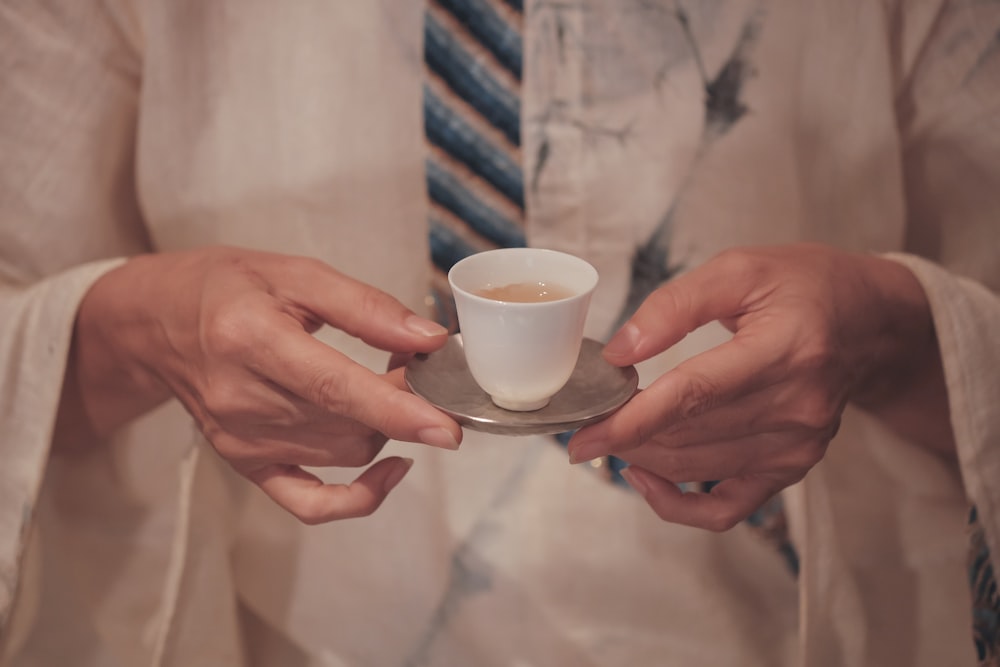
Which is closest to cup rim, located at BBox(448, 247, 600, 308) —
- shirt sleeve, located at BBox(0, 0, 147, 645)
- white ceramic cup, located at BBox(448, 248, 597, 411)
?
white ceramic cup, located at BBox(448, 248, 597, 411)

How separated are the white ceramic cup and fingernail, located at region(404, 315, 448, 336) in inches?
0.8

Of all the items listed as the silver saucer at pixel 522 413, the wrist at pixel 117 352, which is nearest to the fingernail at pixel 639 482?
the silver saucer at pixel 522 413

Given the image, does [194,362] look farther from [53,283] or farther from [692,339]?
[692,339]

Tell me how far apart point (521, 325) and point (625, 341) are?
0.10 m

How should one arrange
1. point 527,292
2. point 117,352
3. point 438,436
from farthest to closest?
point 117,352, point 527,292, point 438,436

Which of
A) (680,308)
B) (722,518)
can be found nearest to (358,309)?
(680,308)

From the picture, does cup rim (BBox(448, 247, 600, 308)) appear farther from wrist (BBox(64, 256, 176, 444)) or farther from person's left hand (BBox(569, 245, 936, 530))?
wrist (BBox(64, 256, 176, 444))

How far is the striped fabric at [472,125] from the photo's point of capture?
0.79 m

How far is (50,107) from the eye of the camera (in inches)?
32.4

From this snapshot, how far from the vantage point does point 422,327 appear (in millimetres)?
624

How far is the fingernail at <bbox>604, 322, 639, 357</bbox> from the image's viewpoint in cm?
61

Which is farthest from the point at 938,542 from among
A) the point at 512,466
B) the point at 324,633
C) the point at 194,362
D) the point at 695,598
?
the point at 194,362

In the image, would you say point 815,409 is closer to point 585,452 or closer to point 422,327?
point 585,452

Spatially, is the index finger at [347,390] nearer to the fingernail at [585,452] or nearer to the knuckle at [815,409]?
the fingernail at [585,452]
